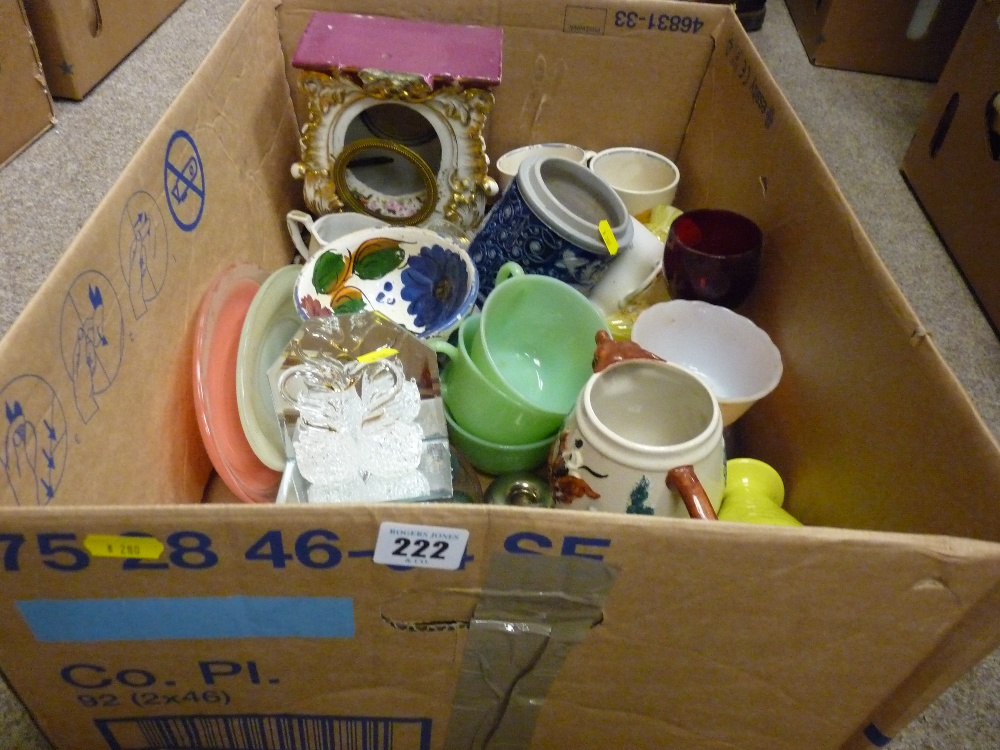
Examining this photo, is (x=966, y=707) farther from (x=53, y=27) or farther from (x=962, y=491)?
(x=53, y=27)

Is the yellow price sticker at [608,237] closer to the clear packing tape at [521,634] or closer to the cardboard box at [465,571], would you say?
the cardboard box at [465,571]

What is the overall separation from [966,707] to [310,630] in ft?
2.30

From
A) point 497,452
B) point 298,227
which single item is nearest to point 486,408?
point 497,452

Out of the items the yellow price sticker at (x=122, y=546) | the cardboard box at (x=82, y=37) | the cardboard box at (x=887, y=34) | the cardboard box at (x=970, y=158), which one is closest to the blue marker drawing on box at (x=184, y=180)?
the yellow price sticker at (x=122, y=546)

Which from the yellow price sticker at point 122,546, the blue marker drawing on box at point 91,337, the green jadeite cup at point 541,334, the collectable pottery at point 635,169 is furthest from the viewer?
the collectable pottery at point 635,169

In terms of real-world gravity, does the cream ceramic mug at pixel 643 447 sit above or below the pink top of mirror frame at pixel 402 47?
below

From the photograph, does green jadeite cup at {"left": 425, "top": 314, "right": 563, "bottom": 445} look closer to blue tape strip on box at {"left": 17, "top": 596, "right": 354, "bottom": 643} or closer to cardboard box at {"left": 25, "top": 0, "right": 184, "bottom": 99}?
blue tape strip on box at {"left": 17, "top": 596, "right": 354, "bottom": 643}

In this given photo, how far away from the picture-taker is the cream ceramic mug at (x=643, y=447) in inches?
19.9

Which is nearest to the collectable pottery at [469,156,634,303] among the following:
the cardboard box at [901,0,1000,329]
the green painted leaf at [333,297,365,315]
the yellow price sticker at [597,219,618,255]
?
the yellow price sticker at [597,219,618,255]

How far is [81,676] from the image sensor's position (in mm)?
434

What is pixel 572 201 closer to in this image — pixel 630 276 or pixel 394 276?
pixel 630 276

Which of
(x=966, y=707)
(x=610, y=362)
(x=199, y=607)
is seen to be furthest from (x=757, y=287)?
(x=199, y=607)

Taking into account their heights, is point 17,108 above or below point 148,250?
below

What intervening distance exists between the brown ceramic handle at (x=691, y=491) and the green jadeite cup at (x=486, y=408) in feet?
0.43
